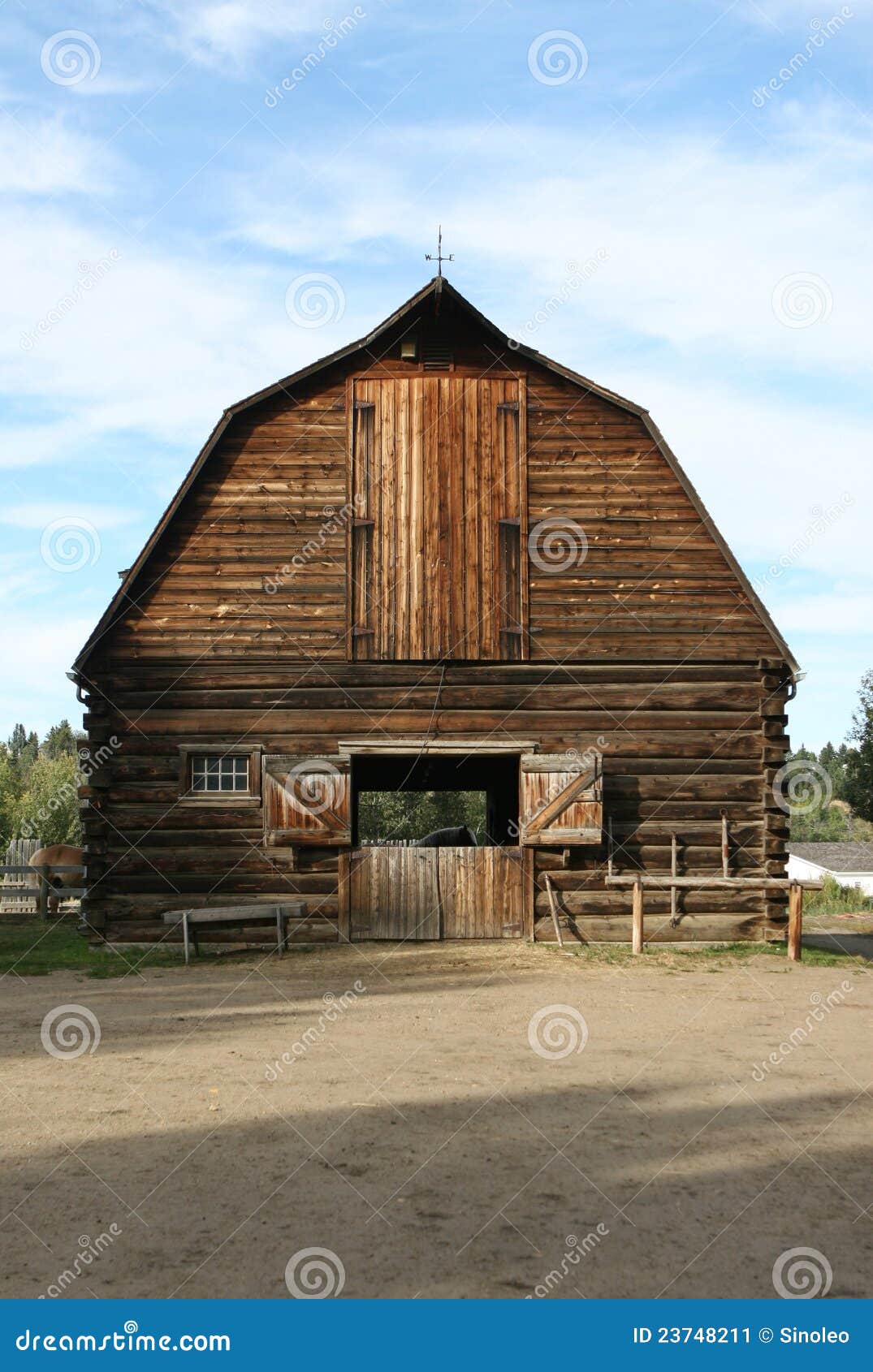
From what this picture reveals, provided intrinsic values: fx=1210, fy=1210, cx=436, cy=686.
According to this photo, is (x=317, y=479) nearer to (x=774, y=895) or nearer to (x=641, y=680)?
(x=641, y=680)

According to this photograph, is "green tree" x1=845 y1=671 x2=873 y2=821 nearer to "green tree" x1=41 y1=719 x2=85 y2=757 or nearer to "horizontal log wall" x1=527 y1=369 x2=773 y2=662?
"horizontal log wall" x1=527 y1=369 x2=773 y2=662

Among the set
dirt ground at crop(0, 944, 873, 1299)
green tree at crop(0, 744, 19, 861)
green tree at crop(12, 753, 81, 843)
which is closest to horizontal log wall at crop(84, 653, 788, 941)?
dirt ground at crop(0, 944, 873, 1299)

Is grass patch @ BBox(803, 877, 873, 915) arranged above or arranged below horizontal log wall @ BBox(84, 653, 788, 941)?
below

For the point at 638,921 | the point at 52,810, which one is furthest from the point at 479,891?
the point at 52,810

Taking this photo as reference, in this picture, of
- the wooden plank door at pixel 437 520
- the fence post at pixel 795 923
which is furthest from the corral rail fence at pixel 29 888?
the fence post at pixel 795 923

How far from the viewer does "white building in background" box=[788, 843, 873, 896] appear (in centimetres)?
6806

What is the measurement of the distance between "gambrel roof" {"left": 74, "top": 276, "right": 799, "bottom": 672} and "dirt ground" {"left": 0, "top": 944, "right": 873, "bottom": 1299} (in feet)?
21.4

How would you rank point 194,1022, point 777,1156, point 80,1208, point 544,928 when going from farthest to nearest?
1. point 544,928
2. point 194,1022
3. point 777,1156
4. point 80,1208

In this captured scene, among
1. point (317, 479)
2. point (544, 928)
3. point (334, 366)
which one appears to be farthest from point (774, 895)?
point (334, 366)

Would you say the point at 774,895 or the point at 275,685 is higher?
the point at 275,685

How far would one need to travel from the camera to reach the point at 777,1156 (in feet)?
25.0

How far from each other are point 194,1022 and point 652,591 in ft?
31.9

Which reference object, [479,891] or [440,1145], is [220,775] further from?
[440,1145]

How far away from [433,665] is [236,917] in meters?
4.69
